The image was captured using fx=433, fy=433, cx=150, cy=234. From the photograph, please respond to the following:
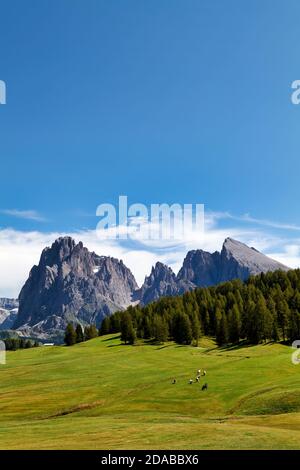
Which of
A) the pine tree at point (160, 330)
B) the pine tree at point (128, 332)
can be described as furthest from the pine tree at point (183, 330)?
the pine tree at point (128, 332)

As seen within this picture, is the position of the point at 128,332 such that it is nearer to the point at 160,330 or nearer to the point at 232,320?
the point at 160,330

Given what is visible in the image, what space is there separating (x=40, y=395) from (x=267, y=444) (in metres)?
50.3

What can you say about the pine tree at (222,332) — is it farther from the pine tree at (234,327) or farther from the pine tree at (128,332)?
the pine tree at (128,332)

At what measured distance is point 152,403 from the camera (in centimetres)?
6338

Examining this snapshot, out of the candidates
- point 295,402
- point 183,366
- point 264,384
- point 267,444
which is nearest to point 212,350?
point 183,366

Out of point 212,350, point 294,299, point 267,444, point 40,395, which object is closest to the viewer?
point 267,444

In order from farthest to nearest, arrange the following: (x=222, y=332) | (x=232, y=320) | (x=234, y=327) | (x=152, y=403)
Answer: (x=222, y=332) < (x=232, y=320) < (x=234, y=327) < (x=152, y=403)

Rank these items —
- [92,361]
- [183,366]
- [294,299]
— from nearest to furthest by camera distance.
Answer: [183,366], [92,361], [294,299]

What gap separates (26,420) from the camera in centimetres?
5831

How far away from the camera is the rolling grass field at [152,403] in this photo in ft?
118

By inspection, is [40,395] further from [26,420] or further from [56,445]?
[56,445]

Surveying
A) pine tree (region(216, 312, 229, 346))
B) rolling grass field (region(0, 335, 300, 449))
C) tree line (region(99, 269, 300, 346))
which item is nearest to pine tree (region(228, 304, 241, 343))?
tree line (region(99, 269, 300, 346))

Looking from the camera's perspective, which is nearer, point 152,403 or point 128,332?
point 152,403

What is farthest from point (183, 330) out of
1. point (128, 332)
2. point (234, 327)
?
point (128, 332)
